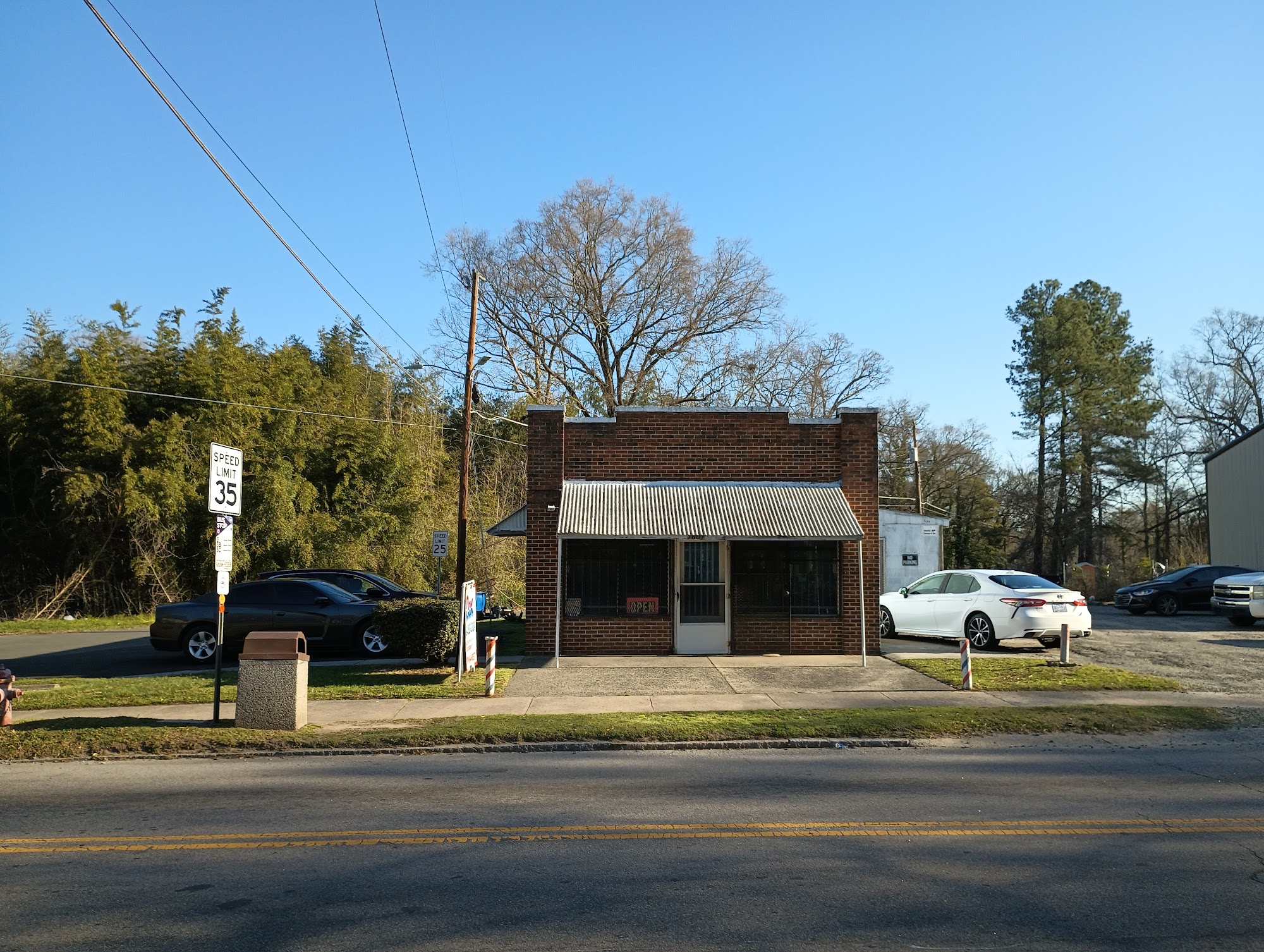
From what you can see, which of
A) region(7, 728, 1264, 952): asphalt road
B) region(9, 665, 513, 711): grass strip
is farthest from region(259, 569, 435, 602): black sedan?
region(7, 728, 1264, 952): asphalt road

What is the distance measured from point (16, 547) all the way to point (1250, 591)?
117 feet

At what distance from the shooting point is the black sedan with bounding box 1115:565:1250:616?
29.0 meters

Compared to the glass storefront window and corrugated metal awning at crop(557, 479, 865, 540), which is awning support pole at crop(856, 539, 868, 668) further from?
the glass storefront window

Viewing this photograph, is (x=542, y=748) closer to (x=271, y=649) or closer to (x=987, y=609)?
(x=271, y=649)

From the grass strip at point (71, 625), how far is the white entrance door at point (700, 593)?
16.4 metres

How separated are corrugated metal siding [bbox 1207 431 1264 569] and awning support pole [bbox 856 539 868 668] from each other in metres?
23.2

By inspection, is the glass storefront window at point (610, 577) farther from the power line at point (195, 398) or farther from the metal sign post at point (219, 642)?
the power line at point (195, 398)

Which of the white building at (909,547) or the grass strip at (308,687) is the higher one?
the white building at (909,547)

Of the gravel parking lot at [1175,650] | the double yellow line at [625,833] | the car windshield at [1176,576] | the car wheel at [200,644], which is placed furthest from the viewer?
the car windshield at [1176,576]

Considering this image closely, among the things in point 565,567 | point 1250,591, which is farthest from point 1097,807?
point 1250,591

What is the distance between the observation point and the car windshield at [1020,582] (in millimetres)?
18219

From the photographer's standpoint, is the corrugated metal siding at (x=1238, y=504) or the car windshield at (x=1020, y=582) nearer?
the car windshield at (x=1020, y=582)

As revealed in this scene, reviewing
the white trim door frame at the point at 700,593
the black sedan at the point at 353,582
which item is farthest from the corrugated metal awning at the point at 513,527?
the white trim door frame at the point at 700,593

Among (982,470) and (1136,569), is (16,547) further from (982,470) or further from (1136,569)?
(982,470)
